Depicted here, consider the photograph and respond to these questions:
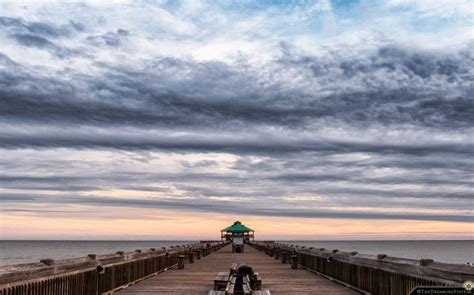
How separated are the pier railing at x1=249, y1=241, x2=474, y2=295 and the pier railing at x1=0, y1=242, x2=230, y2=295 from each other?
6792 mm

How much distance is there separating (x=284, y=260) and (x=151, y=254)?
12.8 m

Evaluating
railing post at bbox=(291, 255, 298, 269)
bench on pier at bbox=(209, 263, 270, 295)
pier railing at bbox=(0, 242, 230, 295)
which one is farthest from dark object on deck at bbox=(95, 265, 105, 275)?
railing post at bbox=(291, 255, 298, 269)

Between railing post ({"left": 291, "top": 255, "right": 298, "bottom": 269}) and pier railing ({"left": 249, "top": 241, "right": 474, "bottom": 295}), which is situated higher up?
pier railing ({"left": 249, "top": 241, "right": 474, "bottom": 295})

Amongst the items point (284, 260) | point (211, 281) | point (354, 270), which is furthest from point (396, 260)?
point (284, 260)

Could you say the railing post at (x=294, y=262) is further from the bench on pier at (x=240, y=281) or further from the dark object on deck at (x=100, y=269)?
the dark object on deck at (x=100, y=269)

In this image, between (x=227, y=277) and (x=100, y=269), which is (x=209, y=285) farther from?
(x=100, y=269)

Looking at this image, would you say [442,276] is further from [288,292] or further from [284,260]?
[284,260]

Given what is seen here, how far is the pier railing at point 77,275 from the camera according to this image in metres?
10.4

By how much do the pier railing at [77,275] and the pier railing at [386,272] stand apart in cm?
679

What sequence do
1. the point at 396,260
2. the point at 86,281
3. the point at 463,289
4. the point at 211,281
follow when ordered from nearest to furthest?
the point at 463,289 < the point at 396,260 < the point at 86,281 < the point at 211,281

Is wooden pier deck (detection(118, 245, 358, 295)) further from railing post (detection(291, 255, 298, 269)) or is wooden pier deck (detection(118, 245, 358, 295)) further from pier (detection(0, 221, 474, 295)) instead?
railing post (detection(291, 255, 298, 269))

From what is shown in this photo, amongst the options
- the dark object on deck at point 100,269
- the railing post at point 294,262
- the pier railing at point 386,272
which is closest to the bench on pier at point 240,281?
the pier railing at point 386,272

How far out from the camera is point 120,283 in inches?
720

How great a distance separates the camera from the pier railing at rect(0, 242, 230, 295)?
34.1 ft
